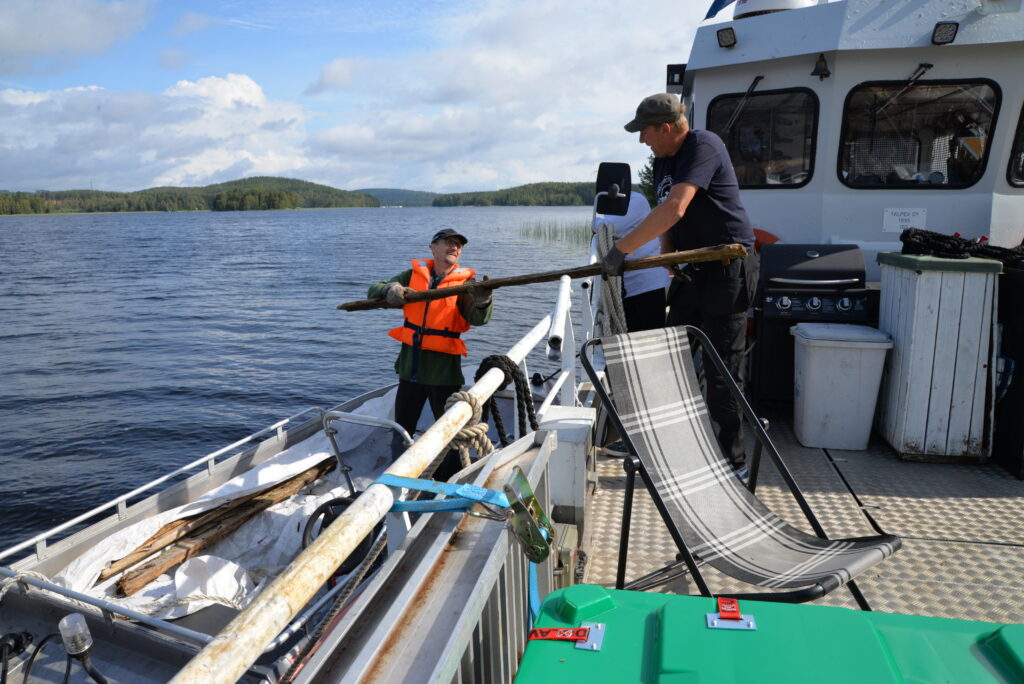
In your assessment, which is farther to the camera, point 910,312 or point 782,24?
point 782,24

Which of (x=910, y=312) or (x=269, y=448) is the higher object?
(x=910, y=312)

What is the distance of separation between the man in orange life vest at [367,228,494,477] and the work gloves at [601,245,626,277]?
1587mm

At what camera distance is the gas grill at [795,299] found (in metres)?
4.59

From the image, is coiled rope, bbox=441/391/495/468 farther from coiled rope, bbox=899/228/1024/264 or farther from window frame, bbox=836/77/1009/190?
window frame, bbox=836/77/1009/190

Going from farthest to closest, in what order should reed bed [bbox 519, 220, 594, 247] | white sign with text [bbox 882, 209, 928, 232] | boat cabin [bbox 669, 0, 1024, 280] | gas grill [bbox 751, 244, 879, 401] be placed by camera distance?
reed bed [bbox 519, 220, 594, 247]
white sign with text [bbox 882, 209, 928, 232]
boat cabin [bbox 669, 0, 1024, 280]
gas grill [bbox 751, 244, 879, 401]

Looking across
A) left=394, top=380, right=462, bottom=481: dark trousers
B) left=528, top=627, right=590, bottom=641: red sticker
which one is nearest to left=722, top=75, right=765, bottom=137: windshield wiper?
left=394, top=380, right=462, bottom=481: dark trousers

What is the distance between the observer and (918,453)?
4.15m

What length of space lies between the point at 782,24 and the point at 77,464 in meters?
10.8

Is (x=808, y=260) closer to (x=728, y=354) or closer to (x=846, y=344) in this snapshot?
(x=846, y=344)

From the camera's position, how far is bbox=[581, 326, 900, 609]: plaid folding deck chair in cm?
233

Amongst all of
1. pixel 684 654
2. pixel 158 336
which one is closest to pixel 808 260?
pixel 684 654

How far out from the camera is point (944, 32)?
4855 millimetres

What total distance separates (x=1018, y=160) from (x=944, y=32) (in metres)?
1.17

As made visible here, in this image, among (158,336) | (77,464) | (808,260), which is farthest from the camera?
(158,336)
